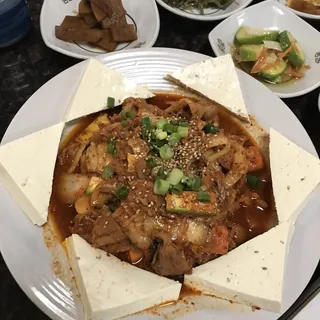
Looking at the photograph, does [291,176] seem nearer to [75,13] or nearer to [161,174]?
[161,174]

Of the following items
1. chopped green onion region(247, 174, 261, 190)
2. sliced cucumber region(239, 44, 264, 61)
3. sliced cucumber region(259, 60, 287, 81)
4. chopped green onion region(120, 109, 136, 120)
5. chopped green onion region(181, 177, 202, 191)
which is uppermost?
chopped green onion region(120, 109, 136, 120)

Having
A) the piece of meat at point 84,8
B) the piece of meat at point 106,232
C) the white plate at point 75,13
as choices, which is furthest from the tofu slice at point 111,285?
the piece of meat at point 84,8

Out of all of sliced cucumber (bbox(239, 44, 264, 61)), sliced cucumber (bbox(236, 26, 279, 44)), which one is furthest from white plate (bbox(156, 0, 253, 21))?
sliced cucumber (bbox(239, 44, 264, 61))

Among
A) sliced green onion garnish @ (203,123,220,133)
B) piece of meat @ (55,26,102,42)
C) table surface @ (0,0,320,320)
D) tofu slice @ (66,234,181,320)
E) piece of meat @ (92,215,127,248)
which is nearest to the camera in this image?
tofu slice @ (66,234,181,320)

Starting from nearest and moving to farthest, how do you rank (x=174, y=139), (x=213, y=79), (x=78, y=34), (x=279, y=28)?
(x=174, y=139) < (x=213, y=79) < (x=78, y=34) < (x=279, y=28)

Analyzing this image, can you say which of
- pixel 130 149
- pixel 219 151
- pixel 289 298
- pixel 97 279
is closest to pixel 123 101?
pixel 130 149

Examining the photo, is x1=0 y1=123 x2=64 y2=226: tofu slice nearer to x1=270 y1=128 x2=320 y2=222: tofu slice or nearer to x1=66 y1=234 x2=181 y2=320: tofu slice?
x1=66 y1=234 x2=181 y2=320: tofu slice

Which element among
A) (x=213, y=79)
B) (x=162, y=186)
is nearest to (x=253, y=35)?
(x=213, y=79)
